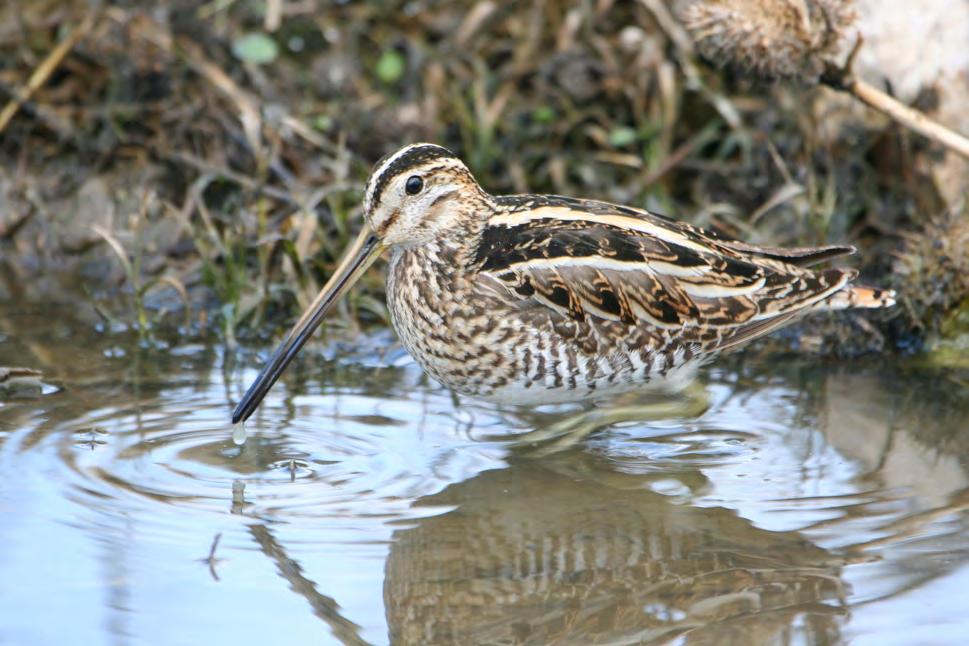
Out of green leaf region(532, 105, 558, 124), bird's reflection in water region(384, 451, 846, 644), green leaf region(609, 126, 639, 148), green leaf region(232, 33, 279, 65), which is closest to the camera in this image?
bird's reflection in water region(384, 451, 846, 644)

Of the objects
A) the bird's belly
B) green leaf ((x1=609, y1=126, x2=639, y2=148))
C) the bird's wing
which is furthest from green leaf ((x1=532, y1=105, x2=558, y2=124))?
the bird's belly

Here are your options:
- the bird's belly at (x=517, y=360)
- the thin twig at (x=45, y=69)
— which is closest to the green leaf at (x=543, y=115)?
the thin twig at (x=45, y=69)

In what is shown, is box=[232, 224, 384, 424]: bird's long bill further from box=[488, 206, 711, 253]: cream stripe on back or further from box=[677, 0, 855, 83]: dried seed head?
box=[677, 0, 855, 83]: dried seed head

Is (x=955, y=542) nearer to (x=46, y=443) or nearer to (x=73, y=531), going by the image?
(x=73, y=531)

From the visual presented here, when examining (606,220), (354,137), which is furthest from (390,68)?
(606,220)

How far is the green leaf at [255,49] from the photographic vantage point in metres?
6.75

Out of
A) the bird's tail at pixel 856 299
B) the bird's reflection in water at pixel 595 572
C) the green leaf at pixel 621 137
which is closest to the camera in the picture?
the bird's reflection in water at pixel 595 572

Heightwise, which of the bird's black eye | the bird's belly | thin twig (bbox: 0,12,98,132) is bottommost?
the bird's belly

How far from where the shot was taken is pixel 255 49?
22.2 ft

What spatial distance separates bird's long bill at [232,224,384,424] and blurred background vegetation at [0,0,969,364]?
0.98 m

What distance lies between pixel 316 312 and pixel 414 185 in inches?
20.9

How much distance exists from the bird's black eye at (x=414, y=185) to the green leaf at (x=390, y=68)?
2.40 meters

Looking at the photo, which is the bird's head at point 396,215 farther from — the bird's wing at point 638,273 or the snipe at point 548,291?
the bird's wing at point 638,273

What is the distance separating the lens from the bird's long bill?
436 cm
